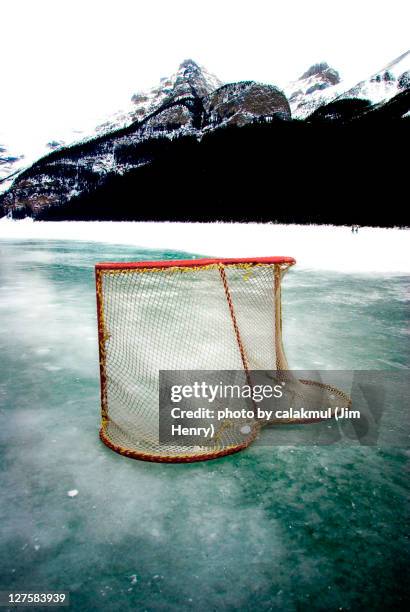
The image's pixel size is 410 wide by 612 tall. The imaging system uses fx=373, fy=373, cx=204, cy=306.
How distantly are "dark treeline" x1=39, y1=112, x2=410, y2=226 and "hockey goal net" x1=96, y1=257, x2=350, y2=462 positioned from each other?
25.6 meters

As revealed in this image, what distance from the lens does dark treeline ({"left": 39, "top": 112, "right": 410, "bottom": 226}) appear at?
A: 1377 inches

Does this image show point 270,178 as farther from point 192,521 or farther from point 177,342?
point 192,521

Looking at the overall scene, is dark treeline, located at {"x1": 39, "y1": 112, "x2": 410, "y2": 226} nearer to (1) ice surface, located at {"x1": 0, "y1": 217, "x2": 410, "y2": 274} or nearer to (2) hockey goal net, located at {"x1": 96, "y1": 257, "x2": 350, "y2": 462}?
(1) ice surface, located at {"x1": 0, "y1": 217, "x2": 410, "y2": 274}

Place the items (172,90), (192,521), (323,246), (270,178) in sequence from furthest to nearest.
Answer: (172,90) → (270,178) → (323,246) → (192,521)

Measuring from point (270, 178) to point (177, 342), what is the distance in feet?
158

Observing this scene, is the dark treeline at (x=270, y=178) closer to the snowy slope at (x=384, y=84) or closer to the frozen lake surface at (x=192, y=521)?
Answer: the frozen lake surface at (x=192, y=521)

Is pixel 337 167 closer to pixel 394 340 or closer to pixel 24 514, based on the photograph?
pixel 394 340

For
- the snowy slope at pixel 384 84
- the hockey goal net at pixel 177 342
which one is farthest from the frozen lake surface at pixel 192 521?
the snowy slope at pixel 384 84

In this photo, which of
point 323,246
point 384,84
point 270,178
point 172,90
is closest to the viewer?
point 323,246

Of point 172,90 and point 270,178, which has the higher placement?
point 172,90

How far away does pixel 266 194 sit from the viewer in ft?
157

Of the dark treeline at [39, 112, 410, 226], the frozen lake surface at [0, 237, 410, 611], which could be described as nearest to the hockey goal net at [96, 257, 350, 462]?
the frozen lake surface at [0, 237, 410, 611]

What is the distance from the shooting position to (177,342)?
5.70 metres

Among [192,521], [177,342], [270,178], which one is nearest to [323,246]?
[177,342]
